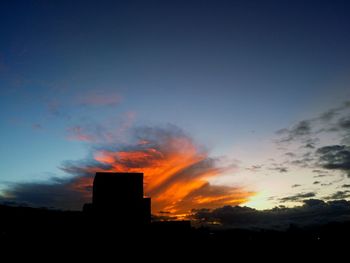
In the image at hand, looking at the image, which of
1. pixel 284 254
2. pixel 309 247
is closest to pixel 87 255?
pixel 284 254

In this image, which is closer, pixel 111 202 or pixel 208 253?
pixel 111 202

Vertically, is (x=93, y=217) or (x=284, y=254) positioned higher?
(x=93, y=217)

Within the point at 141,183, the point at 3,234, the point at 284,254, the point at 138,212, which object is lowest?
the point at 284,254

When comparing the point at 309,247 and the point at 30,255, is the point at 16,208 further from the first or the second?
the point at 309,247

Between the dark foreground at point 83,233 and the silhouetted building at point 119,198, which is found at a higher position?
the silhouetted building at point 119,198

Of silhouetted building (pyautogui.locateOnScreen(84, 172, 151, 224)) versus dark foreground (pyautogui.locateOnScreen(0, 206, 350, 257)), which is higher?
silhouetted building (pyautogui.locateOnScreen(84, 172, 151, 224))

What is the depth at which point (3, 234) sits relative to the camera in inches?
946

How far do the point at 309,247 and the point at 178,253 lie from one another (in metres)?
32.1

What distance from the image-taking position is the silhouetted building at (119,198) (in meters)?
26.7

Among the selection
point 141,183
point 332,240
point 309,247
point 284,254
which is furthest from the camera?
point 332,240

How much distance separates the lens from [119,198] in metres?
27.1

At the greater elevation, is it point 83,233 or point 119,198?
point 119,198

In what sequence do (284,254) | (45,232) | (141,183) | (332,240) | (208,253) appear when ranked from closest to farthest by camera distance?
1. (45,232)
2. (141,183)
3. (208,253)
4. (284,254)
5. (332,240)

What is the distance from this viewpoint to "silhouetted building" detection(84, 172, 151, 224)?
2669cm
